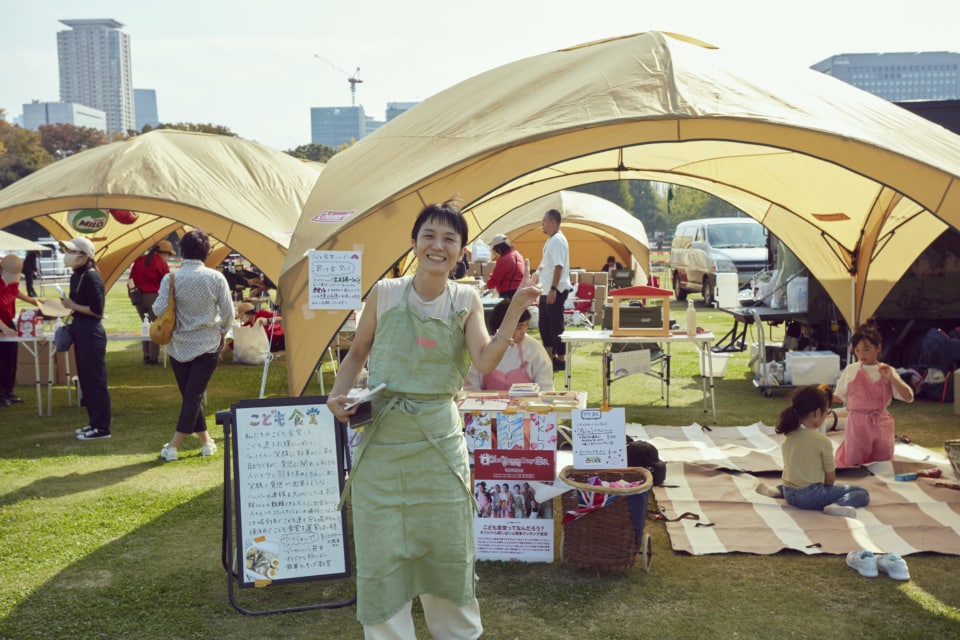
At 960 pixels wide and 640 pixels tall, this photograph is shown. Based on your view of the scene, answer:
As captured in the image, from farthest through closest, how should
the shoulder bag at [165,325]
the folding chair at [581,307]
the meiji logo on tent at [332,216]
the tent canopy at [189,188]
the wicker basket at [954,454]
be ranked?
the folding chair at [581,307], the tent canopy at [189,188], the shoulder bag at [165,325], the wicker basket at [954,454], the meiji logo on tent at [332,216]

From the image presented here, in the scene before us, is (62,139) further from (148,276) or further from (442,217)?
(442,217)

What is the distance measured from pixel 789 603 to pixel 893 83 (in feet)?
693

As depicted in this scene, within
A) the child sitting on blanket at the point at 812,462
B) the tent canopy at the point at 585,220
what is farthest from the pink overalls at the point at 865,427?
the tent canopy at the point at 585,220

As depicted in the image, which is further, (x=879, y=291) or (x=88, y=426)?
(x=879, y=291)

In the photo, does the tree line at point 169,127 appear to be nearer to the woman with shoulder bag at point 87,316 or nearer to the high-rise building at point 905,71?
the woman with shoulder bag at point 87,316

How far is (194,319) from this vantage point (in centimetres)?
635

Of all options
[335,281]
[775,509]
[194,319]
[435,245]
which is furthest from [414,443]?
[194,319]

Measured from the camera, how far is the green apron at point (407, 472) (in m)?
2.89

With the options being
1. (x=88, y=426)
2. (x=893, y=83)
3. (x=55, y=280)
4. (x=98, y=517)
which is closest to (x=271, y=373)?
(x=88, y=426)

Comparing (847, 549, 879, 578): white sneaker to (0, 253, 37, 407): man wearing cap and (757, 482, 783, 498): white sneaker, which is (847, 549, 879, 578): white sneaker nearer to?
(757, 482, 783, 498): white sneaker

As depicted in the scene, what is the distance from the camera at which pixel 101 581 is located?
4.33 metres

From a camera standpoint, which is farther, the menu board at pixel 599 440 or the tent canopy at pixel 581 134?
the tent canopy at pixel 581 134

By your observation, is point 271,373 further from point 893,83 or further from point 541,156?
point 893,83

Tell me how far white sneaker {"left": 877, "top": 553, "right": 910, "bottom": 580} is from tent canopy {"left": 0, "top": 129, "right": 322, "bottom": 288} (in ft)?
19.4
